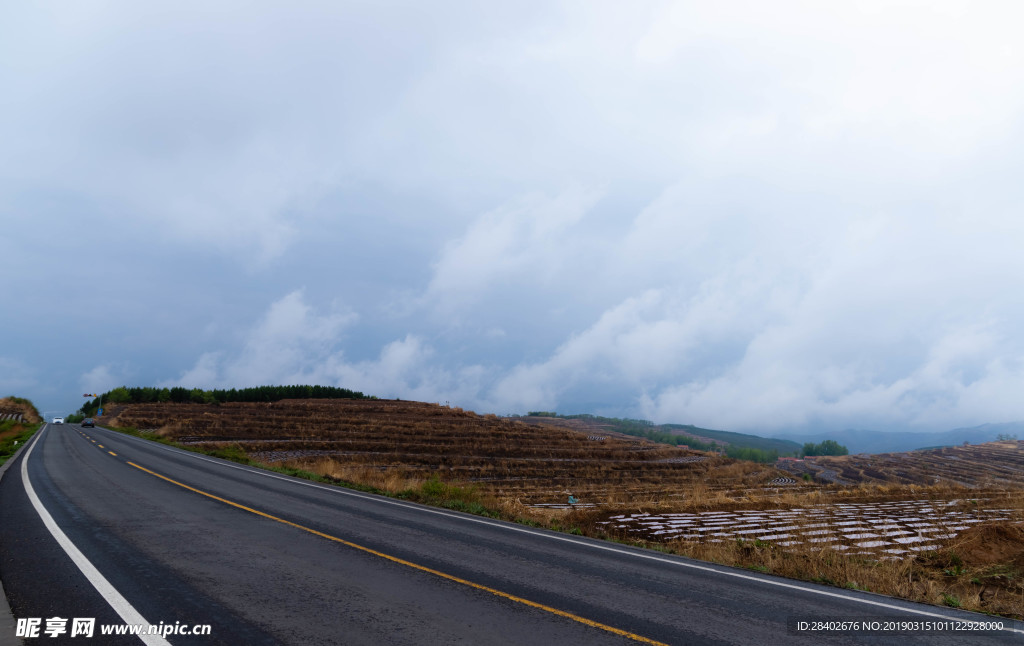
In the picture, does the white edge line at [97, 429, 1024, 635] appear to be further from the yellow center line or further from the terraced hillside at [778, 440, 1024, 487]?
the terraced hillside at [778, 440, 1024, 487]

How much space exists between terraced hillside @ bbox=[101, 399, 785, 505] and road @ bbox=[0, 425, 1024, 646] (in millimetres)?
11900

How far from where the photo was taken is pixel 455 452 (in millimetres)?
47469

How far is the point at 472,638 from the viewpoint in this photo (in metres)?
5.20

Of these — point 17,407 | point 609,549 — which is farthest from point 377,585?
point 17,407

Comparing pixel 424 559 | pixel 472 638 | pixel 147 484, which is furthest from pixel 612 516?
pixel 147 484

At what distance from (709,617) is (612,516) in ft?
36.8

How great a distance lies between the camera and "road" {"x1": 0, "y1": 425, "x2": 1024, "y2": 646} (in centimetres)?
546

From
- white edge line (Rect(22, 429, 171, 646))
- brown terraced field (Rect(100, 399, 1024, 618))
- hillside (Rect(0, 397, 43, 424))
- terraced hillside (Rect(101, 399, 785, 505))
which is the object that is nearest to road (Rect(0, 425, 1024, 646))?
white edge line (Rect(22, 429, 171, 646))

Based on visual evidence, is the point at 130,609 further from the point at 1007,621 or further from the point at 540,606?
the point at 1007,621

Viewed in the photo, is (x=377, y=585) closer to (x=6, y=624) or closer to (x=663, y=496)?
(x=6, y=624)

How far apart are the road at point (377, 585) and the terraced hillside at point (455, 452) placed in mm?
11900

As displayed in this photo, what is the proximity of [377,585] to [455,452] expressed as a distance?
4166cm

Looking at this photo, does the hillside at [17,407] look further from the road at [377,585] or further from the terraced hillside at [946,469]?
the terraced hillside at [946,469]

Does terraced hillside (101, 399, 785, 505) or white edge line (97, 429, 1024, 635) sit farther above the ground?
white edge line (97, 429, 1024, 635)
